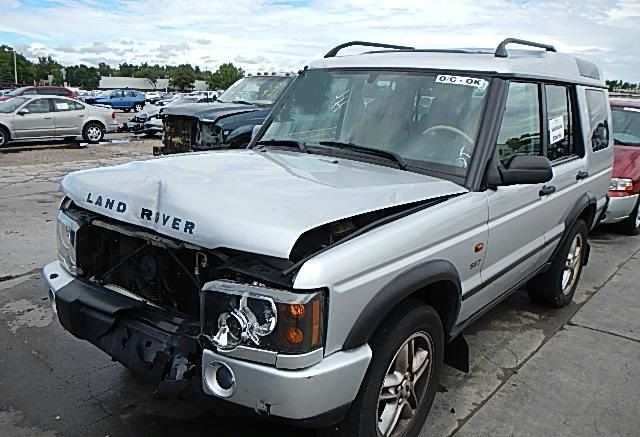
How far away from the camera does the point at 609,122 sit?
5387 mm

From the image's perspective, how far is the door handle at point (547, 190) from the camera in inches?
152

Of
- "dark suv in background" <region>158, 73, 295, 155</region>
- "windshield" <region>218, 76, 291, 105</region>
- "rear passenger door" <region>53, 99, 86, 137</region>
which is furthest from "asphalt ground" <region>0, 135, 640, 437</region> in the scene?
"rear passenger door" <region>53, 99, 86, 137</region>

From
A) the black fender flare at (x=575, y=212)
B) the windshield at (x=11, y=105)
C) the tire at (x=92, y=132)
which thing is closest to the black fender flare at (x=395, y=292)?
the black fender flare at (x=575, y=212)

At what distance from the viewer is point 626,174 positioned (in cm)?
725

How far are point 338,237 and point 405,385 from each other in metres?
0.88

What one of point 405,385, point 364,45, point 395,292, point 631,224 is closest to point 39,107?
point 364,45

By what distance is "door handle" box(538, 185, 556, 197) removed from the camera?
3.87 m

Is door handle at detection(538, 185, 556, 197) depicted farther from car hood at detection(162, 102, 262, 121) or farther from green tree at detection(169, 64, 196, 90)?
green tree at detection(169, 64, 196, 90)

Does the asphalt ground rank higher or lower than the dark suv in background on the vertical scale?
lower

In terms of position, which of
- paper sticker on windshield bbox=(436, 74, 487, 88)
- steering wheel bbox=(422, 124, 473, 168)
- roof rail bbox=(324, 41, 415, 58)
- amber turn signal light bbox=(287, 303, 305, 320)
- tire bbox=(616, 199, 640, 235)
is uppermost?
roof rail bbox=(324, 41, 415, 58)

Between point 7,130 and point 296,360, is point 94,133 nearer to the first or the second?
point 7,130

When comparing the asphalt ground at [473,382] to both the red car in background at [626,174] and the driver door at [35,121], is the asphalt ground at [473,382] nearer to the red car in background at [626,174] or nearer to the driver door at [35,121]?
the red car in background at [626,174]

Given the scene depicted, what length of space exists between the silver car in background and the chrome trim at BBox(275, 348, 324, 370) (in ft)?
54.2

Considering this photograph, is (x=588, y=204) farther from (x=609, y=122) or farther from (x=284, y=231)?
(x=284, y=231)
